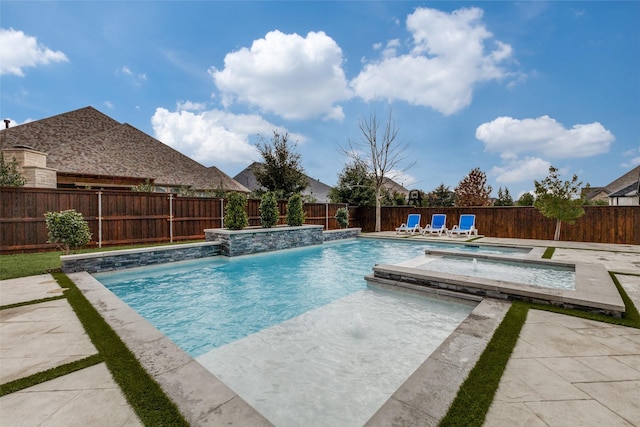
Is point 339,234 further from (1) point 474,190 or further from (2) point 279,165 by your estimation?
(1) point 474,190

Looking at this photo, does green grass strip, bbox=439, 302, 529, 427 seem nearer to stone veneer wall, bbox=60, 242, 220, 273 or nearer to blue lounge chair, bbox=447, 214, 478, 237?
stone veneer wall, bbox=60, 242, 220, 273

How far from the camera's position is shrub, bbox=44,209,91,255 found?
615 centimetres

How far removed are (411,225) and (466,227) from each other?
8.71 ft

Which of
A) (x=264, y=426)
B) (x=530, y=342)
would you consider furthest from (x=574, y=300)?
(x=264, y=426)

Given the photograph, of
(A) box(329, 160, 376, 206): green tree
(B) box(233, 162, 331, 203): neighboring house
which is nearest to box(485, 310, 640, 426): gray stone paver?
(A) box(329, 160, 376, 206): green tree

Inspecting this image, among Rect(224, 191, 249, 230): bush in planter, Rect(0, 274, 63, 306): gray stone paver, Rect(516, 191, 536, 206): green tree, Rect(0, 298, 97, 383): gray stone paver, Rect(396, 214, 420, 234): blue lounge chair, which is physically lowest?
Rect(0, 298, 97, 383): gray stone paver

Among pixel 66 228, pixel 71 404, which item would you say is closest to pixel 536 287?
pixel 71 404

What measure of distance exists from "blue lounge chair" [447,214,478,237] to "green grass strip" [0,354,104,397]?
13.7 metres

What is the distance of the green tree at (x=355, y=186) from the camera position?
19.4 m

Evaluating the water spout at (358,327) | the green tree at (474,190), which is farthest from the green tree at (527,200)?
the water spout at (358,327)

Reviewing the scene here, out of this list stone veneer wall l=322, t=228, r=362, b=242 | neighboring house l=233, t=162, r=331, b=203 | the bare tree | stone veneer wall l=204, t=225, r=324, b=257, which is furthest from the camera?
neighboring house l=233, t=162, r=331, b=203

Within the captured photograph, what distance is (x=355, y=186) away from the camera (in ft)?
62.8

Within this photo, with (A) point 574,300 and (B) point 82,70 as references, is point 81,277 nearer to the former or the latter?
(A) point 574,300

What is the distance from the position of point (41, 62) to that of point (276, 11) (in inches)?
359
